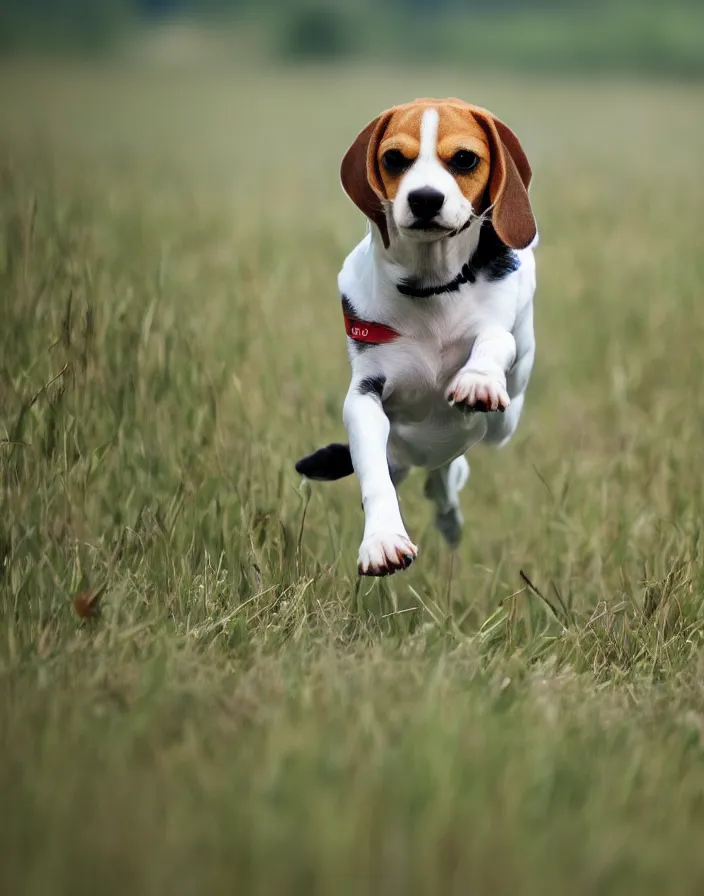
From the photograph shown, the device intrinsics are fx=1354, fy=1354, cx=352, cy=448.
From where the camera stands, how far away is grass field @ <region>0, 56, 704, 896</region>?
88.3 inches

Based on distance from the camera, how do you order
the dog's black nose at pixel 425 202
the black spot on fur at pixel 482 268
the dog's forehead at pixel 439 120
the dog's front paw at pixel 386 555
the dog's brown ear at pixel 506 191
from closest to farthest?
the dog's front paw at pixel 386 555 < the dog's black nose at pixel 425 202 < the dog's forehead at pixel 439 120 < the dog's brown ear at pixel 506 191 < the black spot on fur at pixel 482 268

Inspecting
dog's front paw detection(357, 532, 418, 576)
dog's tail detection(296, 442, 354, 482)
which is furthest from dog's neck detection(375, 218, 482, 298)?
dog's front paw detection(357, 532, 418, 576)

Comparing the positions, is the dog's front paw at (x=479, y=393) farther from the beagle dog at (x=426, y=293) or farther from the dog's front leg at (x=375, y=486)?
the dog's front leg at (x=375, y=486)

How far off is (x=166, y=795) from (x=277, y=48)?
2434cm

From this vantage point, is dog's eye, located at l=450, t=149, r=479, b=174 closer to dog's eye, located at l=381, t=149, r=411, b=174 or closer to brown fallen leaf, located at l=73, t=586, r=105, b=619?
dog's eye, located at l=381, t=149, r=411, b=174

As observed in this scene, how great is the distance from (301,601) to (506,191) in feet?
3.80

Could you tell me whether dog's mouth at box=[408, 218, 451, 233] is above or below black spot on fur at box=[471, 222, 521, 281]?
above

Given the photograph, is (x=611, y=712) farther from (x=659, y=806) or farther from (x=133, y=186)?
(x=133, y=186)

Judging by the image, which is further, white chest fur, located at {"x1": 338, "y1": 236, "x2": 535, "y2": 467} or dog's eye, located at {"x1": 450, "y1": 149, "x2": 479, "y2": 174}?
white chest fur, located at {"x1": 338, "y1": 236, "x2": 535, "y2": 467}

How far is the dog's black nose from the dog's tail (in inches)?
35.5

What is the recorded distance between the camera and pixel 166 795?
233 cm

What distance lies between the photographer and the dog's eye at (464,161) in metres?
3.25

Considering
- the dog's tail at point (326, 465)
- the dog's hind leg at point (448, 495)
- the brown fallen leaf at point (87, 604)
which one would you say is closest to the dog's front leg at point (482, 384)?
the dog's tail at point (326, 465)

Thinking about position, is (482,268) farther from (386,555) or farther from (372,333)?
(386,555)
